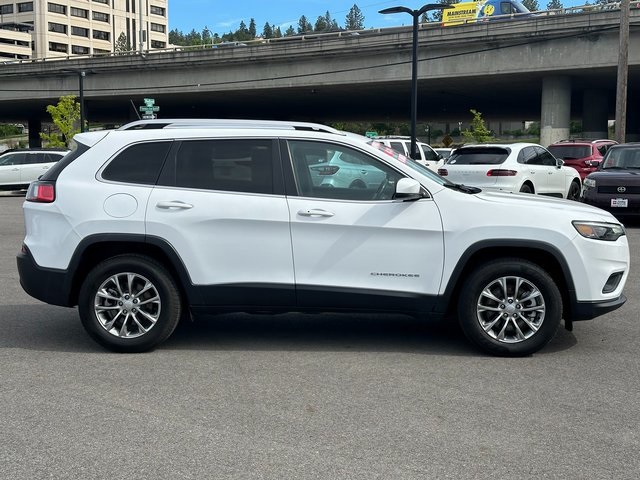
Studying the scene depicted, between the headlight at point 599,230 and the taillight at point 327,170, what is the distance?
194 centimetres

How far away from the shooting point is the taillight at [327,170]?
238 inches

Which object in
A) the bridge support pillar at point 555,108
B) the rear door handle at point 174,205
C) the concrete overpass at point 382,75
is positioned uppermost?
the concrete overpass at point 382,75

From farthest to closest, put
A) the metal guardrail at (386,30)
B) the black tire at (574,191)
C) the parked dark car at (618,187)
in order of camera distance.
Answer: the metal guardrail at (386,30), the black tire at (574,191), the parked dark car at (618,187)

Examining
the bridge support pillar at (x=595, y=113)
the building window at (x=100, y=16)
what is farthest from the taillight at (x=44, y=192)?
the building window at (x=100, y=16)

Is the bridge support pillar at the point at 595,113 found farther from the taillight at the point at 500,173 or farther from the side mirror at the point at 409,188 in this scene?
the side mirror at the point at 409,188

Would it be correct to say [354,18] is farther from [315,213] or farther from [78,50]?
[315,213]

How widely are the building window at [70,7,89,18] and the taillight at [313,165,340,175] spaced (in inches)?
5165

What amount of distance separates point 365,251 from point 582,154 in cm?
1889

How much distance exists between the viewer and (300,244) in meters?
5.90

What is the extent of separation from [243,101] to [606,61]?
27382 millimetres

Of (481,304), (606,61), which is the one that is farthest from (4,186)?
(606,61)

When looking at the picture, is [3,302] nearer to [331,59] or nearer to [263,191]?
[263,191]

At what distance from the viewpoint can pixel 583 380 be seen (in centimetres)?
532

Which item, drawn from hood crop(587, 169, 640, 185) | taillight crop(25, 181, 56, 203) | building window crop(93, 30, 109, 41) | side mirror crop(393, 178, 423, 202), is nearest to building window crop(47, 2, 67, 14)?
building window crop(93, 30, 109, 41)
